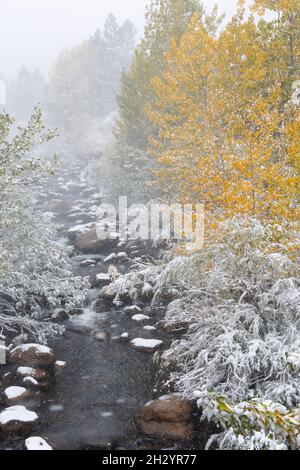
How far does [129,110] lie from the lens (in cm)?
Result: 2233

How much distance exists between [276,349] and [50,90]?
44.8 metres

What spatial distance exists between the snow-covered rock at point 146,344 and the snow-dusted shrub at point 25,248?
7.11ft

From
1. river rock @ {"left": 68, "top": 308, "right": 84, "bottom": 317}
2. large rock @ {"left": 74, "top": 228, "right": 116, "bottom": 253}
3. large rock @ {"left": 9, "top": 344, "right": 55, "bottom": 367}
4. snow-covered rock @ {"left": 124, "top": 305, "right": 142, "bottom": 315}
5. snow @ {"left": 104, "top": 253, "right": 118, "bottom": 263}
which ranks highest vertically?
large rock @ {"left": 74, "top": 228, "right": 116, "bottom": 253}

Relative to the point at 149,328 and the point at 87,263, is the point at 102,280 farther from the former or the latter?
the point at 149,328

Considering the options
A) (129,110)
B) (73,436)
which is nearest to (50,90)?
(129,110)

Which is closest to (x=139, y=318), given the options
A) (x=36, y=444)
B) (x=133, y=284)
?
(x=133, y=284)

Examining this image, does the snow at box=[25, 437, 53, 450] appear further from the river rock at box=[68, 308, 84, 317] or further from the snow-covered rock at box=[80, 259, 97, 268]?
the snow-covered rock at box=[80, 259, 97, 268]

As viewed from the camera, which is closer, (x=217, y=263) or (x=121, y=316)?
(x=217, y=263)

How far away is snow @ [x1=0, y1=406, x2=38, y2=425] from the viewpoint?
23.1ft

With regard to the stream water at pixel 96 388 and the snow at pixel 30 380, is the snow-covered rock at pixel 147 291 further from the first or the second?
the snow at pixel 30 380

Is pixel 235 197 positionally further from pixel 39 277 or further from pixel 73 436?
pixel 39 277

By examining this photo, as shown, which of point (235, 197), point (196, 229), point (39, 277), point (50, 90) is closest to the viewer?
point (235, 197)

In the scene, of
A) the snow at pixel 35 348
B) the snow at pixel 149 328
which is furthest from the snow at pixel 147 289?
the snow at pixel 35 348

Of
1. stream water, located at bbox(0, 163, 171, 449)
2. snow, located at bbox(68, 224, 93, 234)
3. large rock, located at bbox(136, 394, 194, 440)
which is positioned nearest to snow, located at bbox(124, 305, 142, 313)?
stream water, located at bbox(0, 163, 171, 449)
